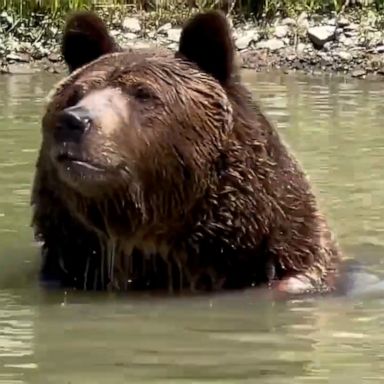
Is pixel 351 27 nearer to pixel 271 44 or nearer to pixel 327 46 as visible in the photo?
pixel 327 46

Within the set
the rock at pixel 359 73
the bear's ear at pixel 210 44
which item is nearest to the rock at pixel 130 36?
the rock at pixel 359 73

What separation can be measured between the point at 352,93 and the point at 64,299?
10577 millimetres

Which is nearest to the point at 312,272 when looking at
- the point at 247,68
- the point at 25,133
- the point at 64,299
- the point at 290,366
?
the point at 64,299

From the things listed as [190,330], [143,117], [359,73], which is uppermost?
[143,117]

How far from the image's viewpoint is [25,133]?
40.7ft

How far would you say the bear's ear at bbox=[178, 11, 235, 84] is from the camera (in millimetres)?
6730

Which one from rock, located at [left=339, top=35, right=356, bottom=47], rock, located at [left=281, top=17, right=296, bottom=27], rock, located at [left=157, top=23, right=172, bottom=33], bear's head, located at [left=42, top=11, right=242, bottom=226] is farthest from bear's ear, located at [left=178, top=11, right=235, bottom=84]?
rock, located at [left=157, top=23, right=172, bottom=33]

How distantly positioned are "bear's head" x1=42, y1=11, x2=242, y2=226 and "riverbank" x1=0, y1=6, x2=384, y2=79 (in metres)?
12.6

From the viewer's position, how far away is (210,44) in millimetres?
6766

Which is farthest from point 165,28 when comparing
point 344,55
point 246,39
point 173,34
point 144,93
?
point 144,93

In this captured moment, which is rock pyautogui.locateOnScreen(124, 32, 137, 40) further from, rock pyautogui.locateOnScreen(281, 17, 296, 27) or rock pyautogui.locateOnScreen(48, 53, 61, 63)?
rock pyautogui.locateOnScreen(281, 17, 296, 27)

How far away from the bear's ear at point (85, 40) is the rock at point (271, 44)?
13.6 meters

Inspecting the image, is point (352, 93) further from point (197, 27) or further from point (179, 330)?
point (179, 330)

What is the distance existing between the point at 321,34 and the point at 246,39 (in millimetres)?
1079
